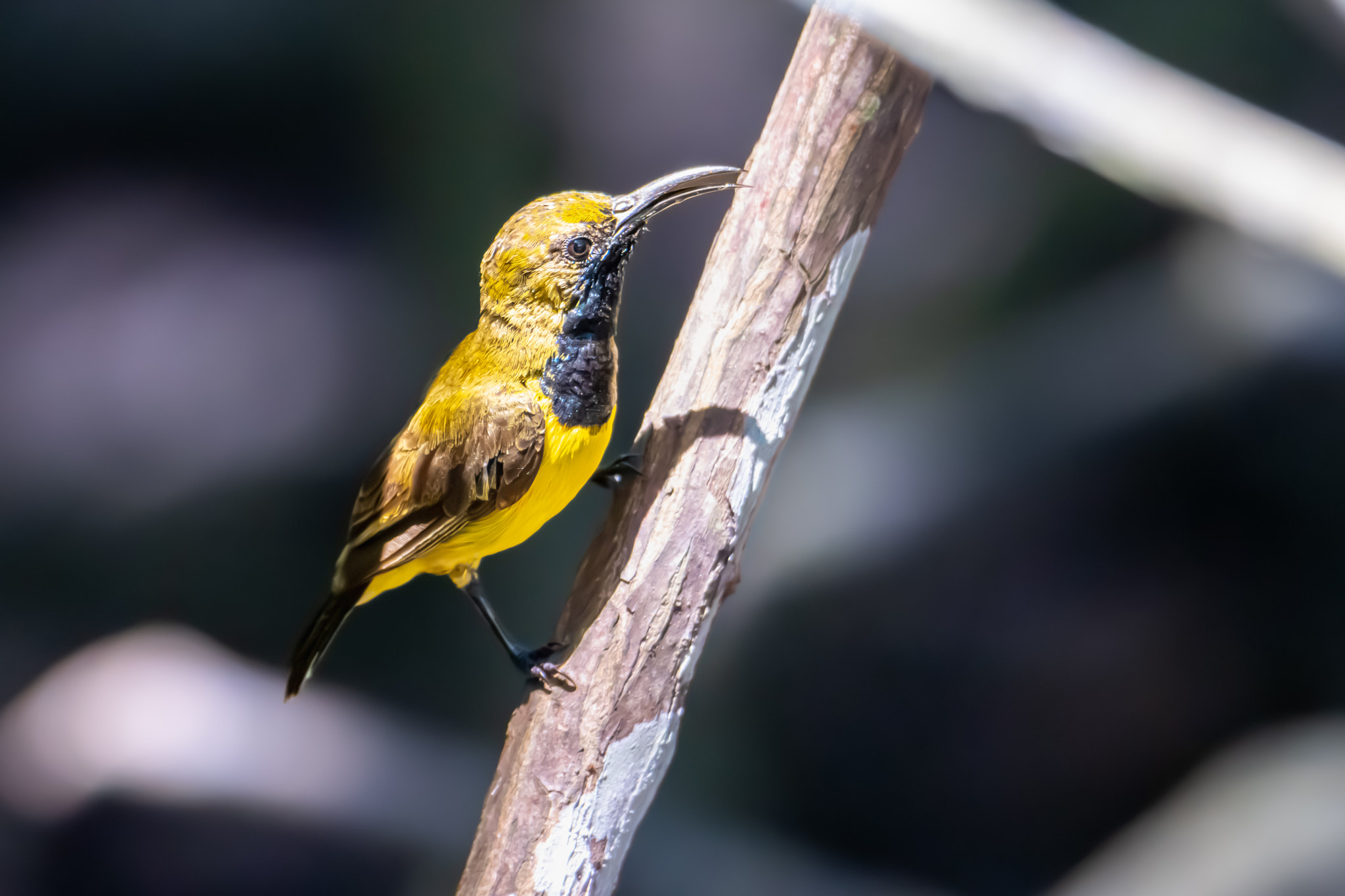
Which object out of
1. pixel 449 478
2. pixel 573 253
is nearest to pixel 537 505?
pixel 449 478

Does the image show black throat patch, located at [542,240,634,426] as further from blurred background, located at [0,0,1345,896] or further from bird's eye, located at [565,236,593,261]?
blurred background, located at [0,0,1345,896]

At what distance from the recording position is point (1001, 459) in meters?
3.16

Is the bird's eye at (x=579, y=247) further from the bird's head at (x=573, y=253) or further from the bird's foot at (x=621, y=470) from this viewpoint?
the bird's foot at (x=621, y=470)

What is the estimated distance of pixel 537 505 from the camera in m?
1.50

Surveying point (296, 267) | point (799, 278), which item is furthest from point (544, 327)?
point (296, 267)

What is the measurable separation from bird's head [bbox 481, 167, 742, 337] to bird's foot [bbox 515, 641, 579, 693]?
494 mm

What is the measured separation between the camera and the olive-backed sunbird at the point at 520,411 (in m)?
1.41

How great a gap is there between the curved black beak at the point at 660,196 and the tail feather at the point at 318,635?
723 mm

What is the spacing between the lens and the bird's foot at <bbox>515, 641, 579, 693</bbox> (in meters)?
1.38

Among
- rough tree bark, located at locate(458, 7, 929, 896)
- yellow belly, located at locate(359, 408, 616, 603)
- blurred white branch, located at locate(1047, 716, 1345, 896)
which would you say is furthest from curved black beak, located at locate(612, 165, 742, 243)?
blurred white branch, located at locate(1047, 716, 1345, 896)

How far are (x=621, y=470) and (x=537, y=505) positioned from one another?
0.15 m

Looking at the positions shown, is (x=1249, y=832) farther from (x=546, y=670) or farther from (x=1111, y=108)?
(x=1111, y=108)

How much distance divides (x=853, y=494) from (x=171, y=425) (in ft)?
7.35

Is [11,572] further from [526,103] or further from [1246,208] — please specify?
[1246,208]
